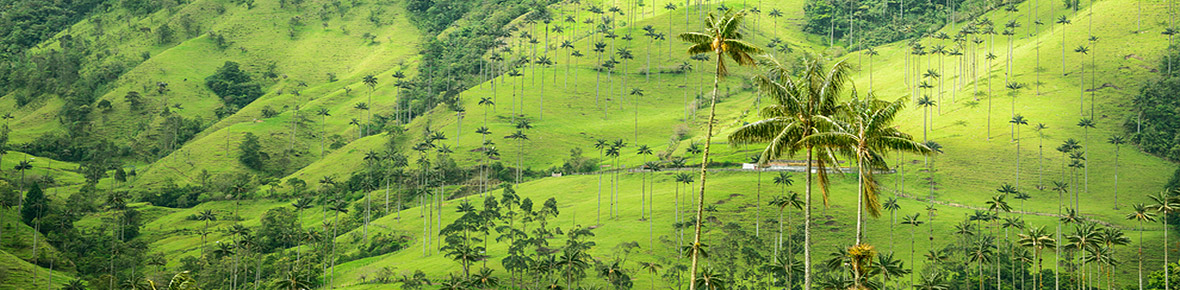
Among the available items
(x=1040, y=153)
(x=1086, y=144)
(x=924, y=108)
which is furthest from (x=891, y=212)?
(x=924, y=108)

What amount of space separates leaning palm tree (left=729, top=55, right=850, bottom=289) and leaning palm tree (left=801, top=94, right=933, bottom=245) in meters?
0.67

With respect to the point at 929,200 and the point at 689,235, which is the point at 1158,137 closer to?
the point at 929,200

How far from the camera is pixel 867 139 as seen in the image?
128 ft

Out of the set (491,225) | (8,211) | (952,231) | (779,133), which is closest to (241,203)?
(8,211)

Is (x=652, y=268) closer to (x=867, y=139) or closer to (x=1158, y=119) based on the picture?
(x=867, y=139)

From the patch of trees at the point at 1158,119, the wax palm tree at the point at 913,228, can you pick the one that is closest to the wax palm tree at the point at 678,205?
the wax palm tree at the point at 913,228

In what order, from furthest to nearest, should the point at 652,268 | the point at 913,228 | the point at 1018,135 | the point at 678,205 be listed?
the point at 1018,135, the point at 678,205, the point at 913,228, the point at 652,268

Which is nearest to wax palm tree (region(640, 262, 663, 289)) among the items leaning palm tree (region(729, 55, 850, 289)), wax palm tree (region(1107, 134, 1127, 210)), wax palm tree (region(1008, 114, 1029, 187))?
leaning palm tree (region(729, 55, 850, 289))

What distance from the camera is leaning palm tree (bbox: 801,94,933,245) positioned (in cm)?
3797

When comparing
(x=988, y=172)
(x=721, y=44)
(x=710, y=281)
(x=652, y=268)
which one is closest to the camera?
(x=721, y=44)

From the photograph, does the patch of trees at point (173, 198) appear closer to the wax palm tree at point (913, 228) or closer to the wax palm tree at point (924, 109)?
the wax palm tree at point (913, 228)

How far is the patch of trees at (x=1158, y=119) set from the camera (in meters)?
169

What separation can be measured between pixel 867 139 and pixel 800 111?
10.1 feet

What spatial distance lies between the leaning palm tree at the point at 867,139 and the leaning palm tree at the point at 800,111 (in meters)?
0.67
